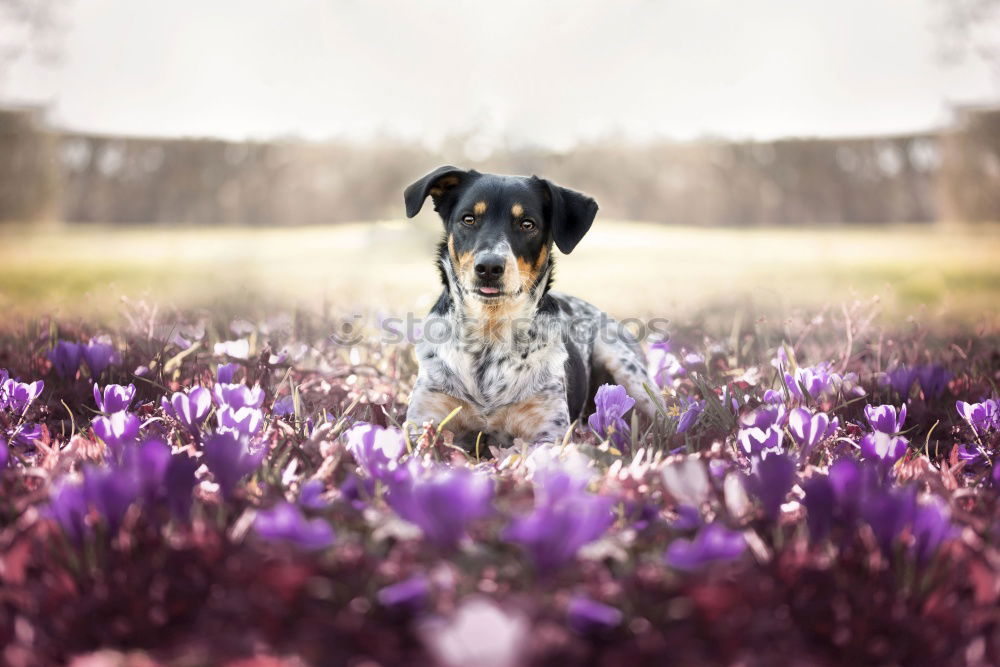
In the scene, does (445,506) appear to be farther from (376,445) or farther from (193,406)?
(193,406)

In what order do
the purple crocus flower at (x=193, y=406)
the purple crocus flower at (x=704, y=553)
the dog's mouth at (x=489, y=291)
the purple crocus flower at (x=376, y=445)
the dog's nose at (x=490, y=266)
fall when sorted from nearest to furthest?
the purple crocus flower at (x=704, y=553) < the purple crocus flower at (x=376, y=445) < the purple crocus flower at (x=193, y=406) < the dog's nose at (x=490, y=266) < the dog's mouth at (x=489, y=291)

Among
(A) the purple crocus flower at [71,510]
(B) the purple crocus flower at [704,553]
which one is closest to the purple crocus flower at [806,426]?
(B) the purple crocus flower at [704,553]

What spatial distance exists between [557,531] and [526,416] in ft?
9.08

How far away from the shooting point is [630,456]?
2.89m

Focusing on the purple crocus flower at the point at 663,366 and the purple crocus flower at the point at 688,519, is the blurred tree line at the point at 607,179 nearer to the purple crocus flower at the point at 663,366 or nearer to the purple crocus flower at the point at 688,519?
the purple crocus flower at the point at 663,366

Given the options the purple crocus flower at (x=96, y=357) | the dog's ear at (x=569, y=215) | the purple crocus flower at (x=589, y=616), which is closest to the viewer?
the purple crocus flower at (x=589, y=616)

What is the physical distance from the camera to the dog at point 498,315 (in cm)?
429

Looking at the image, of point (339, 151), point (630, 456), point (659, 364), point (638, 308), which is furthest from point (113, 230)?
point (630, 456)

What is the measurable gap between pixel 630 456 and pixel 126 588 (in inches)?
68.8

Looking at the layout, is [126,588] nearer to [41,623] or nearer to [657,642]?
[41,623]

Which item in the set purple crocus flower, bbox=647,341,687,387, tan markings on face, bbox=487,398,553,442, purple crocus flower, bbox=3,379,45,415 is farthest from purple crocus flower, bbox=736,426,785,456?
purple crocus flower, bbox=3,379,45,415

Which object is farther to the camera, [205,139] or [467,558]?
[205,139]

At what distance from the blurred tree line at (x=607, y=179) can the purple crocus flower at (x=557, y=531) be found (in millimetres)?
13991

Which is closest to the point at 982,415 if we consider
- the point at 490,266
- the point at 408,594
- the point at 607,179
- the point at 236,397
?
the point at 490,266
